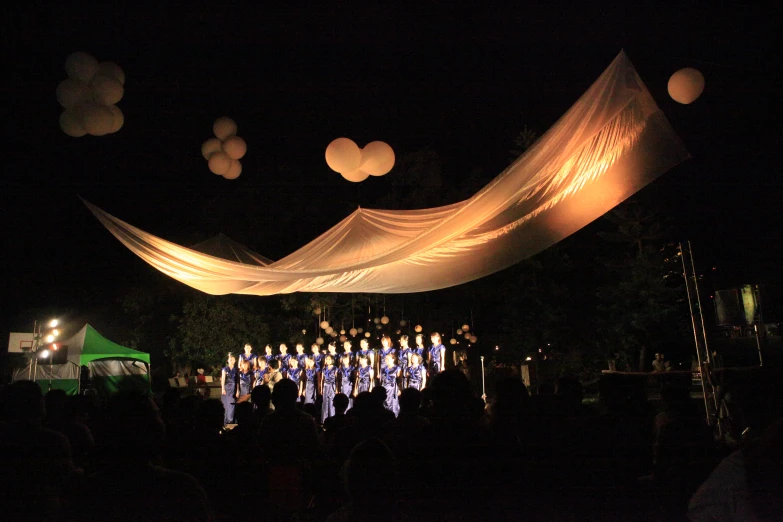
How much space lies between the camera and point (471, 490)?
7.99 feet

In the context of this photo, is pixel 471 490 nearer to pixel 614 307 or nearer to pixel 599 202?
pixel 599 202

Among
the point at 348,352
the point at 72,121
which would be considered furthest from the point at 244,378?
the point at 72,121

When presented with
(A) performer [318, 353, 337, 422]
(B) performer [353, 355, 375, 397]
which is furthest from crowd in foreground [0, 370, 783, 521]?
(A) performer [318, 353, 337, 422]

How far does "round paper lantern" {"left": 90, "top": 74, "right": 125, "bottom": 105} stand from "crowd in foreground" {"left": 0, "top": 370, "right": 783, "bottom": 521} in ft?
11.3

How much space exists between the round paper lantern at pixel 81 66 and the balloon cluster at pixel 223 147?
156cm

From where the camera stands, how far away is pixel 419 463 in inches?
97.3

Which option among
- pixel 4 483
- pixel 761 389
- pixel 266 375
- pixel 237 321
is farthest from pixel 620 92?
pixel 237 321

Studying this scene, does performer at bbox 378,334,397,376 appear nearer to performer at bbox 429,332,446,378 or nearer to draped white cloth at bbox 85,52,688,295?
performer at bbox 429,332,446,378

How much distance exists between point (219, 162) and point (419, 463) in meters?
5.48

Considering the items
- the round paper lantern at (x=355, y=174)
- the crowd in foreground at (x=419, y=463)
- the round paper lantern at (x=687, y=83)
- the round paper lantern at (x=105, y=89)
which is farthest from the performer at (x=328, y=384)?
the round paper lantern at (x=687, y=83)

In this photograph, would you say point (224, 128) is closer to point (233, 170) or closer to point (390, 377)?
point (233, 170)

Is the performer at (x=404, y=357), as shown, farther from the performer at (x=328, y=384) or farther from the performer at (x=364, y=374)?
the performer at (x=328, y=384)

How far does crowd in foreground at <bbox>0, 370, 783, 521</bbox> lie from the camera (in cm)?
194

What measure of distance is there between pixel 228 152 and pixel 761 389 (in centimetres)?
625
